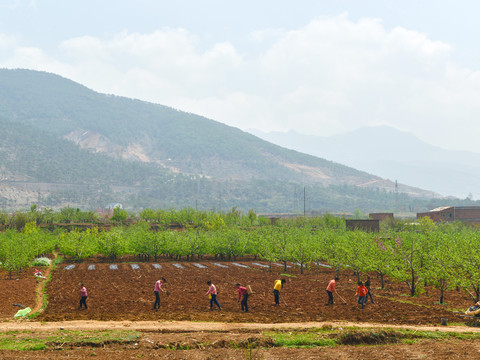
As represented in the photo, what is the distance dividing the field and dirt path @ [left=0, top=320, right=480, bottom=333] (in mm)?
46

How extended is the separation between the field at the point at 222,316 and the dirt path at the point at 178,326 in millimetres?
46

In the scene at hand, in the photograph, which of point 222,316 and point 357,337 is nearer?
point 357,337

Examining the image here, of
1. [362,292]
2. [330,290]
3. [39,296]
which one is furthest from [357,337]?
[39,296]

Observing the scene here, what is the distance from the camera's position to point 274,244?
167 feet

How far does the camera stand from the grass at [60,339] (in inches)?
693

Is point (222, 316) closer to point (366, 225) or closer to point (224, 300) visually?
point (224, 300)

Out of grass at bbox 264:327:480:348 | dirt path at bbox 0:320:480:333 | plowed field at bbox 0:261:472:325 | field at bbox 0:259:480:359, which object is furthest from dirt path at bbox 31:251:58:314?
grass at bbox 264:327:480:348

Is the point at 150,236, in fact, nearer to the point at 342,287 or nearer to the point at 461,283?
the point at 342,287

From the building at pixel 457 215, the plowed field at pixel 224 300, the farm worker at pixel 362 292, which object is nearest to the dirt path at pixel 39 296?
the plowed field at pixel 224 300

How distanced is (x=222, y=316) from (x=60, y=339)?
8.39m

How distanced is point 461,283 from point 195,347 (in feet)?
50.5

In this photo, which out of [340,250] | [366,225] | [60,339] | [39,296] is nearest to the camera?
[60,339]

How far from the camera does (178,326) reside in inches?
836

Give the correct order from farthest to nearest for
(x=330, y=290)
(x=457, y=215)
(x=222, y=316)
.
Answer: (x=457, y=215) → (x=330, y=290) → (x=222, y=316)
